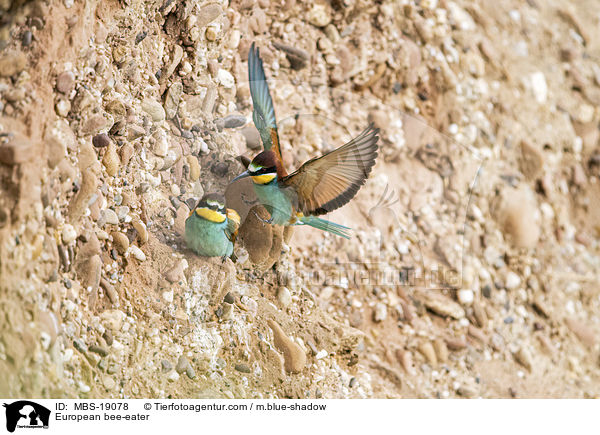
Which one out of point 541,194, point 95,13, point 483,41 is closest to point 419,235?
point 541,194

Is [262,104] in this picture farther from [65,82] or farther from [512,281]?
[512,281]

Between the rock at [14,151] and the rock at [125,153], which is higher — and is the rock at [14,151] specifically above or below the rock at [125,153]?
above

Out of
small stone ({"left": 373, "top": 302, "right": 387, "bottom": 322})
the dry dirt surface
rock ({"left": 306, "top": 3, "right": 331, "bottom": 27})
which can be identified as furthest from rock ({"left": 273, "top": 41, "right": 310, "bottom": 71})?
small stone ({"left": 373, "top": 302, "right": 387, "bottom": 322})

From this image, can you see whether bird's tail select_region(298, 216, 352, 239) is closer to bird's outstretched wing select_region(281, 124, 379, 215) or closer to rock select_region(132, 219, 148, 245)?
bird's outstretched wing select_region(281, 124, 379, 215)

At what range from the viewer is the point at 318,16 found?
1492 millimetres

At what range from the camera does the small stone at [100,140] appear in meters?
1.04

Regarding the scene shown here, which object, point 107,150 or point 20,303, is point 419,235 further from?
point 20,303

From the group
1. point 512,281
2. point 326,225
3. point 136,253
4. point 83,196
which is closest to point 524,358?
point 512,281

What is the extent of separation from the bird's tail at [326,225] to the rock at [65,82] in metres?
0.47

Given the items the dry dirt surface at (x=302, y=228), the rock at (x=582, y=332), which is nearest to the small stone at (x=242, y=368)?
the dry dirt surface at (x=302, y=228)

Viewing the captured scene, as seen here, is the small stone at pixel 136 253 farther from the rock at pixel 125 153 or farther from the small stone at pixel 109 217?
the rock at pixel 125 153

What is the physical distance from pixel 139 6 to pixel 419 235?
80cm

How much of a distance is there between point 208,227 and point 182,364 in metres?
0.24

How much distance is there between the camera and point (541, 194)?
1.85 metres
